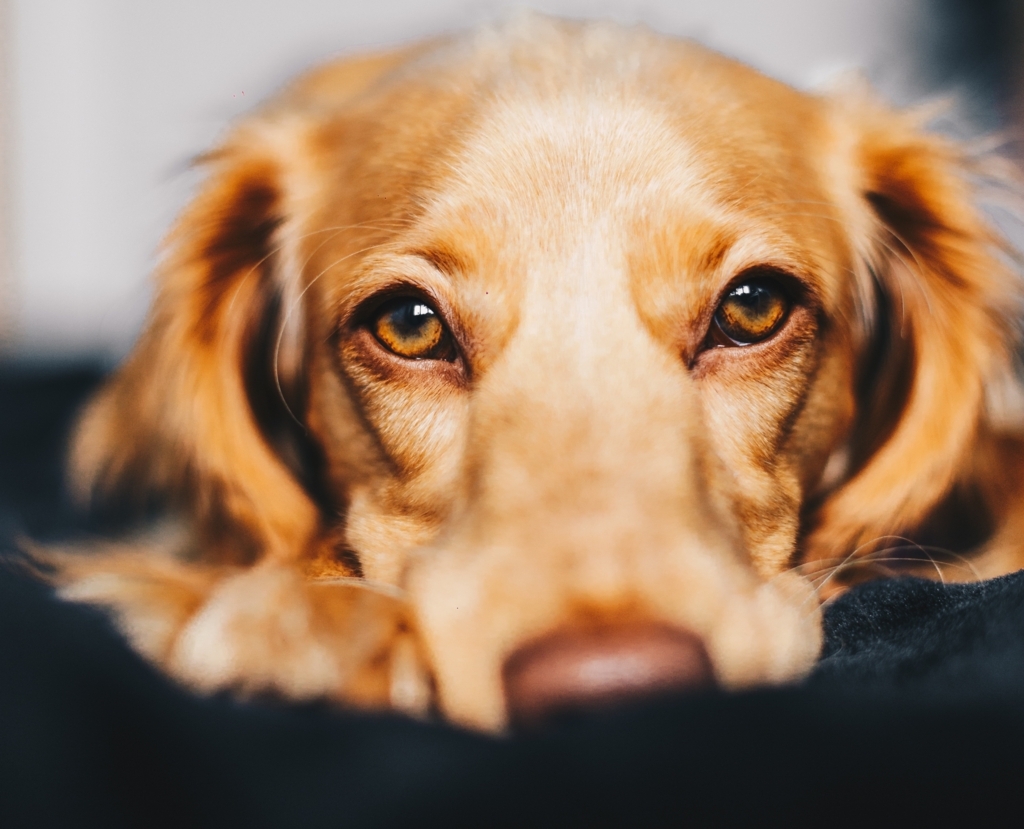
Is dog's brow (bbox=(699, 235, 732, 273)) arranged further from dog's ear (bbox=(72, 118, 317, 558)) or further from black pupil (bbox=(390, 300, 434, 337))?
dog's ear (bbox=(72, 118, 317, 558))

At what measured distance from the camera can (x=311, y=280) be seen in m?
1.44

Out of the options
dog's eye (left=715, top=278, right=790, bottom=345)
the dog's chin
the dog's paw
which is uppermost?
dog's eye (left=715, top=278, right=790, bottom=345)

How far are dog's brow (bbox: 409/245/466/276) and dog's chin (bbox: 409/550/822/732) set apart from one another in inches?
16.6

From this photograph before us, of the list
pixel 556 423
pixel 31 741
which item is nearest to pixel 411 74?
pixel 556 423

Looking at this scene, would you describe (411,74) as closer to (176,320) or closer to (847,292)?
(176,320)

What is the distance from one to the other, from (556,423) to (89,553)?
34.3 inches

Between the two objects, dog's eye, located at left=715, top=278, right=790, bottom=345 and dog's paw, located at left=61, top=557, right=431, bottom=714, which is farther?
dog's eye, located at left=715, top=278, right=790, bottom=345

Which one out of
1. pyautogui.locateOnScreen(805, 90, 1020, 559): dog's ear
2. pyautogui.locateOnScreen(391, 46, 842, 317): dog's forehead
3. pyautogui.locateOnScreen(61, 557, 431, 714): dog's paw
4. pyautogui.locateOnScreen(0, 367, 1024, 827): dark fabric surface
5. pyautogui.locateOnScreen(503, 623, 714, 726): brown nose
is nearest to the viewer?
pyautogui.locateOnScreen(0, 367, 1024, 827): dark fabric surface

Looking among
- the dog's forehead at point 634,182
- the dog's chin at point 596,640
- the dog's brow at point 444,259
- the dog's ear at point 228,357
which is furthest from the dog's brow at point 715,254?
the dog's ear at point 228,357

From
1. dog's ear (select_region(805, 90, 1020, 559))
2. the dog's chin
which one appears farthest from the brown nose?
dog's ear (select_region(805, 90, 1020, 559))

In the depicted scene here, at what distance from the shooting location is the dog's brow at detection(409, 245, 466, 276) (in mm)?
1183

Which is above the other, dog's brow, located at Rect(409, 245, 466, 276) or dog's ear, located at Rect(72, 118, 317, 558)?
dog's brow, located at Rect(409, 245, 466, 276)

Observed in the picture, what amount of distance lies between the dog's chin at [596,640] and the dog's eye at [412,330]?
0.38 m

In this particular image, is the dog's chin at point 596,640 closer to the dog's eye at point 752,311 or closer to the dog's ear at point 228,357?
the dog's eye at point 752,311
